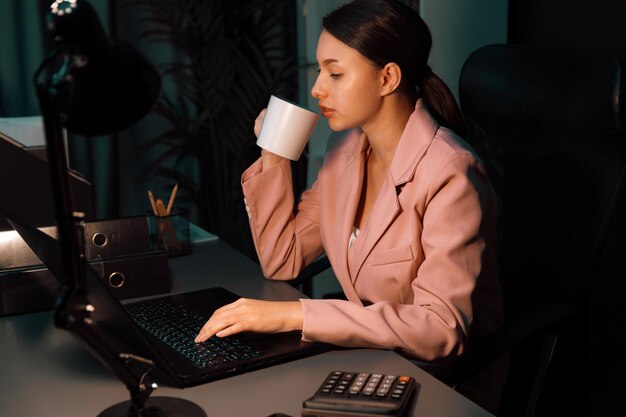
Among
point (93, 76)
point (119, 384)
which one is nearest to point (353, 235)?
point (119, 384)

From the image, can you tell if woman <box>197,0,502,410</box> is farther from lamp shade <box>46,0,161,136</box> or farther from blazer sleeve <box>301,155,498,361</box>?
lamp shade <box>46,0,161,136</box>

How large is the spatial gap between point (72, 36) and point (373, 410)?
56 centimetres

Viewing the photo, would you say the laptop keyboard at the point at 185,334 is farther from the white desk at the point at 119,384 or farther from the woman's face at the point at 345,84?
the woman's face at the point at 345,84

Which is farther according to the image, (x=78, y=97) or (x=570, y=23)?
(x=570, y=23)

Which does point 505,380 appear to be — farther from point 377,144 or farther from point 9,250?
point 9,250

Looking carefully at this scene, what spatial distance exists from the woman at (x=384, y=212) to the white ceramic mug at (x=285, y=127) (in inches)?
2.0

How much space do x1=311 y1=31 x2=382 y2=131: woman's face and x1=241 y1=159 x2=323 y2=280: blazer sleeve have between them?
238 mm

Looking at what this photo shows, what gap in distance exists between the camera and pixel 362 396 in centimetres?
97

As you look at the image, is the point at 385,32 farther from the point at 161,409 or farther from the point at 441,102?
the point at 161,409

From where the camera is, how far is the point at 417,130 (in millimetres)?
1477

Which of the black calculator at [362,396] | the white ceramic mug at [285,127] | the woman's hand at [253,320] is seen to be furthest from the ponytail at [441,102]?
the black calculator at [362,396]

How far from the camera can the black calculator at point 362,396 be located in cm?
A: 94

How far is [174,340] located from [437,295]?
436 millimetres

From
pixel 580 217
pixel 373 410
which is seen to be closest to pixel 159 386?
pixel 373 410
